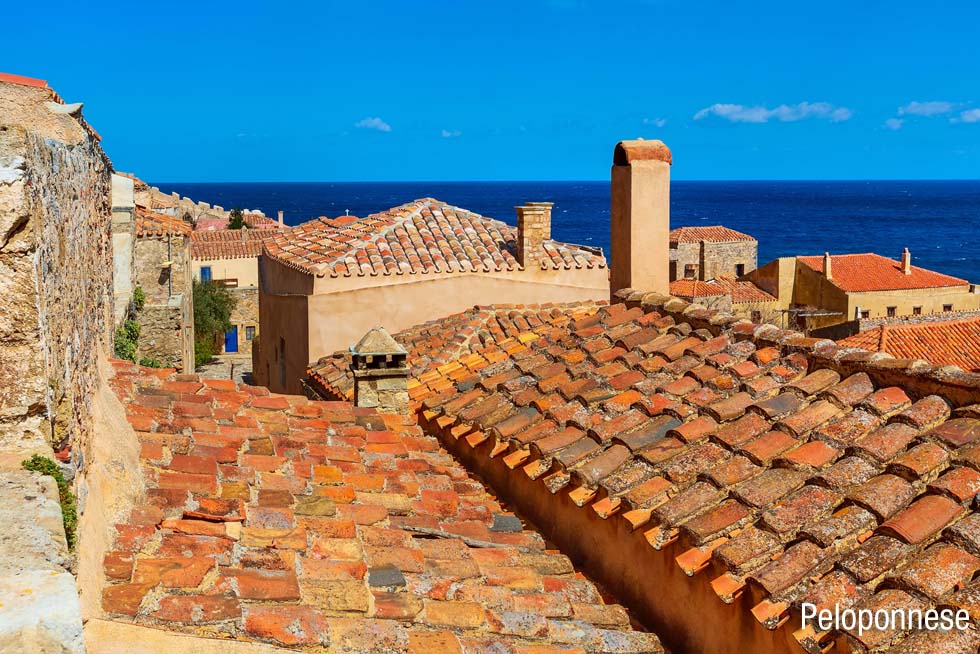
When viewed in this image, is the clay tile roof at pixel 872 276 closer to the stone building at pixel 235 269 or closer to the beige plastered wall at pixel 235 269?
the stone building at pixel 235 269

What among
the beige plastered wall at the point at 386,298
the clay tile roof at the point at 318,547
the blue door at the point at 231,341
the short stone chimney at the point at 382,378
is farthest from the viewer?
the blue door at the point at 231,341

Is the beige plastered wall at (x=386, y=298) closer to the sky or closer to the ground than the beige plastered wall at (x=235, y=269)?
closer to the ground

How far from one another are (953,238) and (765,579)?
451 ft

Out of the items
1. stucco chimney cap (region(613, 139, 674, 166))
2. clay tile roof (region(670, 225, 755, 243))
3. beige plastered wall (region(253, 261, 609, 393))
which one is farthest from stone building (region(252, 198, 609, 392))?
clay tile roof (region(670, 225, 755, 243))

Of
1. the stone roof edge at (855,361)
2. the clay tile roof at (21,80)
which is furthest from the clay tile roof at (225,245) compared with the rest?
the clay tile roof at (21,80)

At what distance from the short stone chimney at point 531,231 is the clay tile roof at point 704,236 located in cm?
3870

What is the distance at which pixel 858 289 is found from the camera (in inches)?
1618

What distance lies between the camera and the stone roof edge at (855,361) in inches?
197

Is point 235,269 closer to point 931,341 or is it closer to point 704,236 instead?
point 704,236

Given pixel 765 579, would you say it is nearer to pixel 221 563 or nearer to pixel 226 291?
pixel 221 563

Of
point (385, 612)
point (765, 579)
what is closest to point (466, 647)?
point (385, 612)

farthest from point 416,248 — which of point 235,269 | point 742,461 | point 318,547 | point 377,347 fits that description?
point 235,269

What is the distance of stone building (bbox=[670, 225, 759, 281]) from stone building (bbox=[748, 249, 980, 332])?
720 cm

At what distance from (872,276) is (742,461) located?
41231 mm
